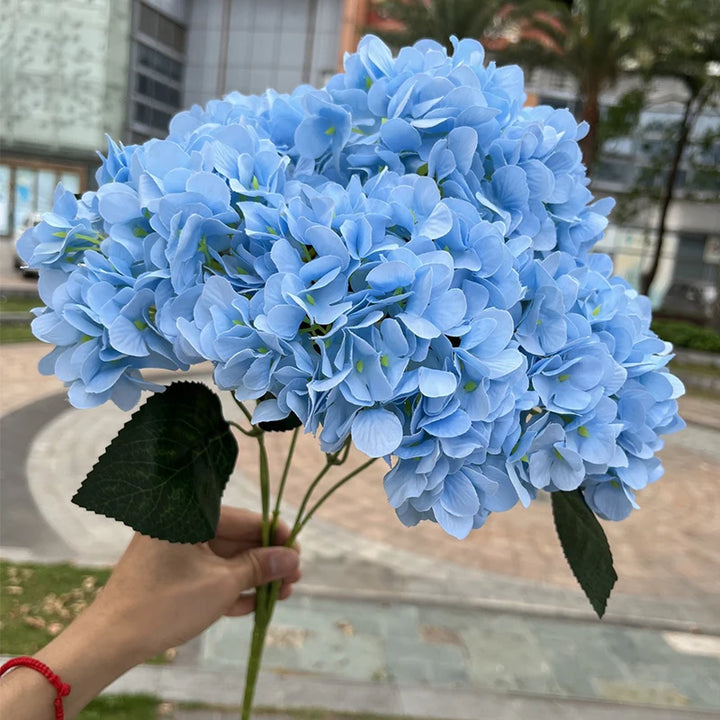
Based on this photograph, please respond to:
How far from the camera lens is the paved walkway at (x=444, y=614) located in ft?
Result: 10.9

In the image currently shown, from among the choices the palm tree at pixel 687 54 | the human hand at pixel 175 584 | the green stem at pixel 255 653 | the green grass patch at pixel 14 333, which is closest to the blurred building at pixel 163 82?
the human hand at pixel 175 584

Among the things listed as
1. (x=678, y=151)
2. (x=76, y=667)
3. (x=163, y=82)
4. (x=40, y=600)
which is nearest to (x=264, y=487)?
(x=76, y=667)

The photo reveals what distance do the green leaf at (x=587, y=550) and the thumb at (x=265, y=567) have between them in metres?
0.56

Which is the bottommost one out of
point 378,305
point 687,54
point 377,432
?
point 377,432

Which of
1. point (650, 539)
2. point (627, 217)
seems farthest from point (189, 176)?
point (627, 217)

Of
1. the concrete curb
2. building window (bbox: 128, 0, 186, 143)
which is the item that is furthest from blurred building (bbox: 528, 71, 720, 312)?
the concrete curb

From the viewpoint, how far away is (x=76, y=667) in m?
1.14

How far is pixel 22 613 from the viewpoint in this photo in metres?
3.55

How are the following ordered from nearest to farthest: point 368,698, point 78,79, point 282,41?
point 368,698 < point 78,79 < point 282,41

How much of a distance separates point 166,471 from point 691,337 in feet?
53.6

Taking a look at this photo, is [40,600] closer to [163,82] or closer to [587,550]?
[587,550]

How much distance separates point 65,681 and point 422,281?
0.92 metres

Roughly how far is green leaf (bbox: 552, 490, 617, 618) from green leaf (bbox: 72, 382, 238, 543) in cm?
49

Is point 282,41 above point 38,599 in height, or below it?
above
